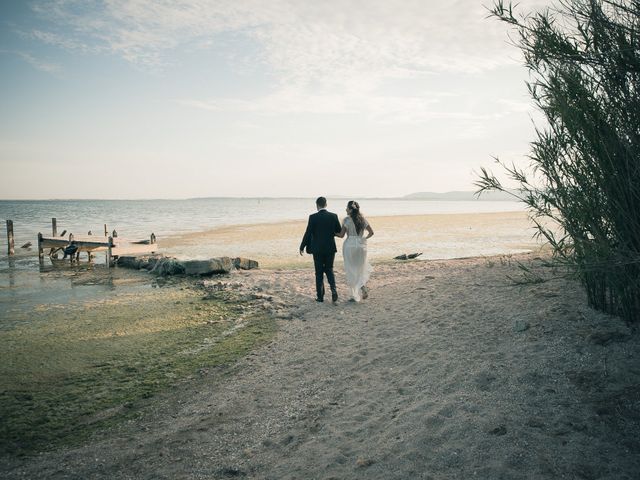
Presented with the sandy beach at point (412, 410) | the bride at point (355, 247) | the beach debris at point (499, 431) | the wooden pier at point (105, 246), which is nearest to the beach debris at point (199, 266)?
the wooden pier at point (105, 246)

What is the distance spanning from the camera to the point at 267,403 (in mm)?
4801

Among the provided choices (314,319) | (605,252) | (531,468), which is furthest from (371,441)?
(314,319)

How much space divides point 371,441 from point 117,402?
11.5 ft

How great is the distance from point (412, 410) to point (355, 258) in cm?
519

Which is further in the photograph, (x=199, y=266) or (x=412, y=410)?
(x=199, y=266)

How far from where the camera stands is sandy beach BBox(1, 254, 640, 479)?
10.9 ft

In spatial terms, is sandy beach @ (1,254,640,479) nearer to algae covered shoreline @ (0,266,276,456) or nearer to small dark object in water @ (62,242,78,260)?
algae covered shoreline @ (0,266,276,456)

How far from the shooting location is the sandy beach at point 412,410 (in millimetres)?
3326

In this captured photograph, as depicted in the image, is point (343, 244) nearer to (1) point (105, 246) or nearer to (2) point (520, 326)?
(2) point (520, 326)

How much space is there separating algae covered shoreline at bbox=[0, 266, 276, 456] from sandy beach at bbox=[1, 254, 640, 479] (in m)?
0.45

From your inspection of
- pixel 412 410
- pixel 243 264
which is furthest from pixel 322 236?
pixel 243 264

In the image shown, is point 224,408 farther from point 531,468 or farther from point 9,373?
point 9,373

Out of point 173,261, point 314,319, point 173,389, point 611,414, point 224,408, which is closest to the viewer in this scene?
point 611,414

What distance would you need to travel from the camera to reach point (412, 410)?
4176mm
